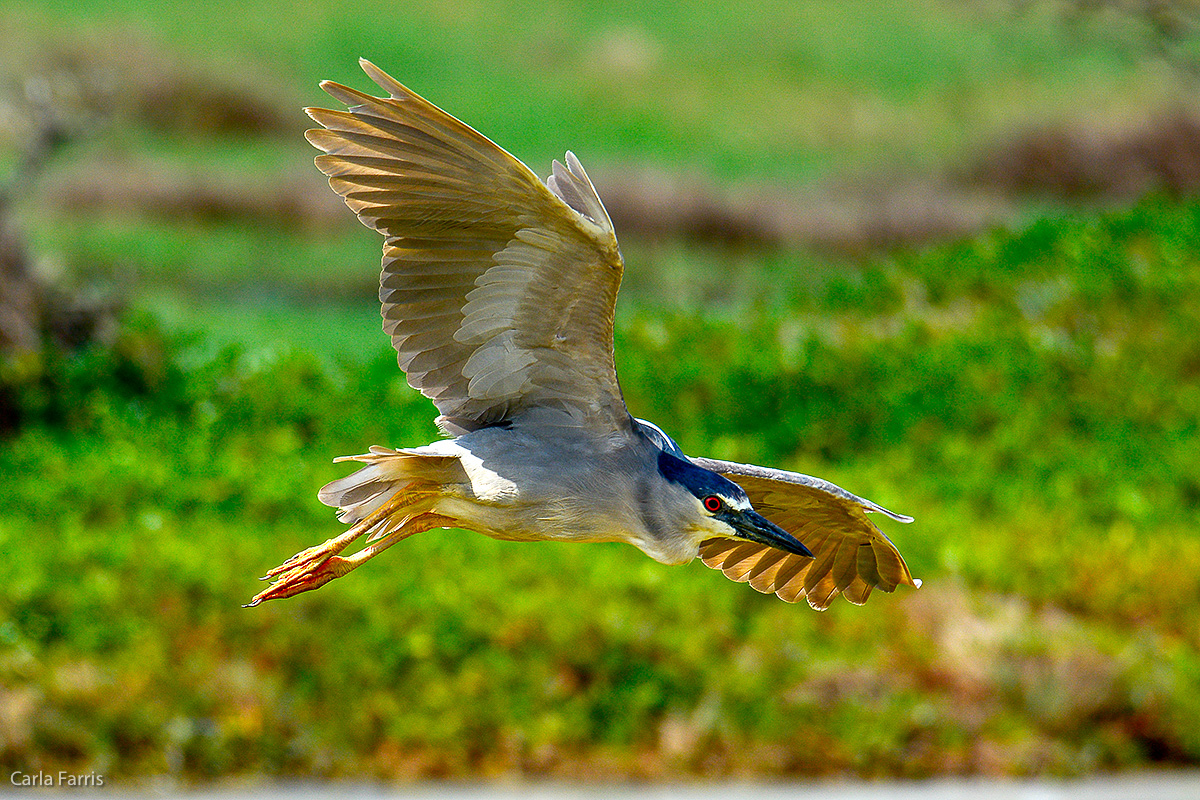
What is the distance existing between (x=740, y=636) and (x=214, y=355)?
4.01 meters

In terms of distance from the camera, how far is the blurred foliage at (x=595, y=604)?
598 cm

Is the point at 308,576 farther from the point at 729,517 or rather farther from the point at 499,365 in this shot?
the point at 729,517

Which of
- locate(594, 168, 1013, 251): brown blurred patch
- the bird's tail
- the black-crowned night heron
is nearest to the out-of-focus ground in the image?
the black-crowned night heron

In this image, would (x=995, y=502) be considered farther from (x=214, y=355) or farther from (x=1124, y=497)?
(x=214, y=355)

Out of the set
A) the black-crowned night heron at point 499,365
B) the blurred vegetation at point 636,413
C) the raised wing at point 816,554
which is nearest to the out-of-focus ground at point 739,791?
the blurred vegetation at point 636,413

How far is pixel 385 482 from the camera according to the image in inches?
80.4

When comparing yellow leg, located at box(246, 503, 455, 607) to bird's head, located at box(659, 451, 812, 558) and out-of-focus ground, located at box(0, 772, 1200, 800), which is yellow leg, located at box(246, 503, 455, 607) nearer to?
bird's head, located at box(659, 451, 812, 558)

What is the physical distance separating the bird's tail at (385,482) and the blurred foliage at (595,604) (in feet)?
13.4

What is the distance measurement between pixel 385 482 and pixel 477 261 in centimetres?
37

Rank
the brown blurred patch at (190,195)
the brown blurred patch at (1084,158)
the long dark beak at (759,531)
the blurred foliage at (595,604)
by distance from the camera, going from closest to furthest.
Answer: the long dark beak at (759,531), the blurred foliage at (595,604), the brown blurred patch at (190,195), the brown blurred patch at (1084,158)

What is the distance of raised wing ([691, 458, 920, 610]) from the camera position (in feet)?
8.32

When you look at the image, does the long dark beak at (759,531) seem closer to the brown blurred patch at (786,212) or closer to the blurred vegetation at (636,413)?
the blurred vegetation at (636,413)

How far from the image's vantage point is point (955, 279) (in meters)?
9.66

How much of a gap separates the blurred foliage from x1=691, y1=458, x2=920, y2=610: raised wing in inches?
133
